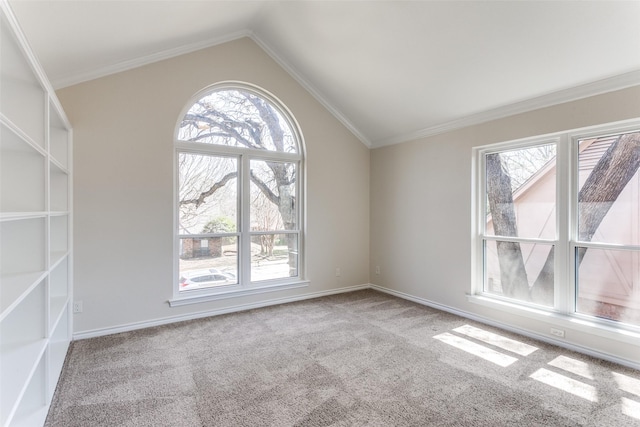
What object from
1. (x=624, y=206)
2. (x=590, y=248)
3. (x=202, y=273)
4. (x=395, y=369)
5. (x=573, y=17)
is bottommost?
(x=395, y=369)

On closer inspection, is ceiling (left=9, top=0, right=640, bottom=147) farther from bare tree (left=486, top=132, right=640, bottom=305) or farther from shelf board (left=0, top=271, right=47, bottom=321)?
shelf board (left=0, top=271, right=47, bottom=321)

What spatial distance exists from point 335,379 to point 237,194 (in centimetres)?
250

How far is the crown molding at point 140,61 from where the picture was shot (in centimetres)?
302

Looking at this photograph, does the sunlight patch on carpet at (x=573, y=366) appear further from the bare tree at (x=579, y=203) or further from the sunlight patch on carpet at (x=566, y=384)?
the bare tree at (x=579, y=203)

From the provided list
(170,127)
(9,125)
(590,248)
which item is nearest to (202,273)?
(170,127)

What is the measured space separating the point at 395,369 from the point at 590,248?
6.82 feet

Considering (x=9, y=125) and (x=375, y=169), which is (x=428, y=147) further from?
(x=9, y=125)

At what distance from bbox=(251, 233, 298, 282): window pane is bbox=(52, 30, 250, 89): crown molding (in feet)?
7.40

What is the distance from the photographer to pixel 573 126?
2842 mm

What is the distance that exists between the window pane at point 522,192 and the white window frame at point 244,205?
92.7 inches

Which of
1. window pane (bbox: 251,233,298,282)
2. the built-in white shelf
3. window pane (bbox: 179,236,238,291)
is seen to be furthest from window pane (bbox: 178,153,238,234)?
the built-in white shelf

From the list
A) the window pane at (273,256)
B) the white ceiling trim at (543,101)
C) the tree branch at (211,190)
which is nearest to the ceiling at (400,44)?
the white ceiling trim at (543,101)

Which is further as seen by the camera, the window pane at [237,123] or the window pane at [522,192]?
the window pane at [237,123]

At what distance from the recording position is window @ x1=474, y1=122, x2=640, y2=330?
2.66 meters
